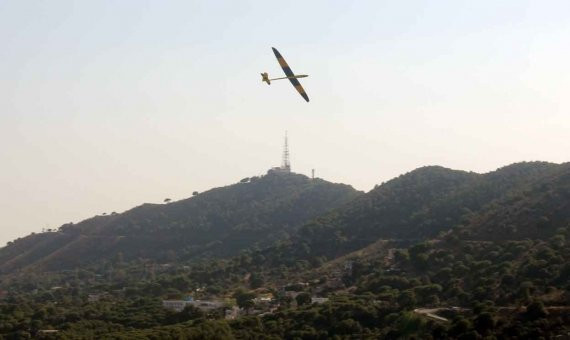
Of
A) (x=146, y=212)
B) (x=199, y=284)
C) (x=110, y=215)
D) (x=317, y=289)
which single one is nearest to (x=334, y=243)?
(x=199, y=284)

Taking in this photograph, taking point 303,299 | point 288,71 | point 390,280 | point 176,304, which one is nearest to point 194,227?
point 176,304

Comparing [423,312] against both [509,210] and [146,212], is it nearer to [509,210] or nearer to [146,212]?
[509,210]

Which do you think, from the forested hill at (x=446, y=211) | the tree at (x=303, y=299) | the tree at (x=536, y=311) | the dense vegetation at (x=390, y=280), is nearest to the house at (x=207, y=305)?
the dense vegetation at (x=390, y=280)

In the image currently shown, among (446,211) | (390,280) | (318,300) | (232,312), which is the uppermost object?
(446,211)

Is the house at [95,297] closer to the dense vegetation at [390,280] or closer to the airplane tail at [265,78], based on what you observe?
the dense vegetation at [390,280]

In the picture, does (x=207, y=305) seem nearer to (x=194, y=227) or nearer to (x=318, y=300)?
(x=318, y=300)

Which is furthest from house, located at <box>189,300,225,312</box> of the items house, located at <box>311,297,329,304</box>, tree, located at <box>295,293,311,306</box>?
house, located at <box>311,297,329,304</box>
